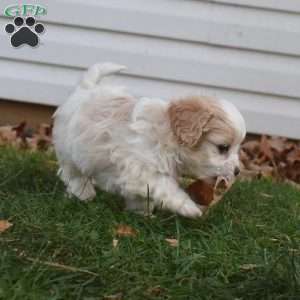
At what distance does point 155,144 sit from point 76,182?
680 mm

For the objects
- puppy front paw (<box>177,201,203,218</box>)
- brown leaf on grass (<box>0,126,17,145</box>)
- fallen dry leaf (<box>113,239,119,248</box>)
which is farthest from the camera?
brown leaf on grass (<box>0,126,17,145</box>)

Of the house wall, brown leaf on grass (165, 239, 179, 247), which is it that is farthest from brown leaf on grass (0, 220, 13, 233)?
the house wall

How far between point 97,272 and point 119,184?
1069mm

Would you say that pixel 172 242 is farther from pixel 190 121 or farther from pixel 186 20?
pixel 186 20

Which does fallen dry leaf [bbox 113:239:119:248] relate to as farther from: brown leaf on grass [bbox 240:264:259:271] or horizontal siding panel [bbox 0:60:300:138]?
horizontal siding panel [bbox 0:60:300:138]

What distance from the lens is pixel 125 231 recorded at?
12.2 ft

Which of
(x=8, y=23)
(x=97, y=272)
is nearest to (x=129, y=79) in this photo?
(x=8, y=23)

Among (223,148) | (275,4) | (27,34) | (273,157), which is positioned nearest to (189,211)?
(223,148)

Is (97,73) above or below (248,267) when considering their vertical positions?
above

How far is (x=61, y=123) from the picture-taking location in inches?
179

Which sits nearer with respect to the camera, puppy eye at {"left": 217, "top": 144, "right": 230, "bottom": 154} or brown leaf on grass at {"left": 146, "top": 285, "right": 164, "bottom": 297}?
brown leaf on grass at {"left": 146, "top": 285, "right": 164, "bottom": 297}

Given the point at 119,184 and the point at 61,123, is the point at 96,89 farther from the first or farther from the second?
the point at 119,184

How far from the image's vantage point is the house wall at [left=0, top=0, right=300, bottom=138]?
670 cm

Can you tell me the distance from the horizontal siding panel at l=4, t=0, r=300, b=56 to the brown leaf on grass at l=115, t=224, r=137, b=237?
3.23 m
